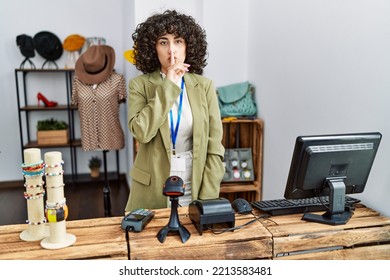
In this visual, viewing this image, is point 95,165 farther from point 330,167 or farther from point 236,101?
point 330,167

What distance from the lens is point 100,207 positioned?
13.3 feet

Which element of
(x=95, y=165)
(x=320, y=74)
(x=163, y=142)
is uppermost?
(x=320, y=74)

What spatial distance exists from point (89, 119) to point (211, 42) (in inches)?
56.6

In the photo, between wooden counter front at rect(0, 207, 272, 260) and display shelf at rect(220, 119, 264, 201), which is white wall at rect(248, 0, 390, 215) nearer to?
display shelf at rect(220, 119, 264, 201)

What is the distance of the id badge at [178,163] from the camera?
1.74 meters

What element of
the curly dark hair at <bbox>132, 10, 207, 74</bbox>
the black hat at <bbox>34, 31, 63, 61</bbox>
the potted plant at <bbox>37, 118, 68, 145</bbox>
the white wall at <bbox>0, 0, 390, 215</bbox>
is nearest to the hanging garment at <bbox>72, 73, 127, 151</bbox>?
the white wall at <bbox>0, 0, 390, 215</bbox>

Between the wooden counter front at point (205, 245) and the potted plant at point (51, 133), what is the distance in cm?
353

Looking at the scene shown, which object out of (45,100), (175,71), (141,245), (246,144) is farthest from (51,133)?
(141,245)

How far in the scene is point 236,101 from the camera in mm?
3086

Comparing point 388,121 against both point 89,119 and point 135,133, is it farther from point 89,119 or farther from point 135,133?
point 89,119

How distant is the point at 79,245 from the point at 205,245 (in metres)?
0.40

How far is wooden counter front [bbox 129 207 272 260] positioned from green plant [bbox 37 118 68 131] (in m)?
3.58

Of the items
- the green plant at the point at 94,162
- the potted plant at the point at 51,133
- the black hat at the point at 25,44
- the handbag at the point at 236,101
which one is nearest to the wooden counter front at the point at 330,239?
the handbag at the point at 236,101
